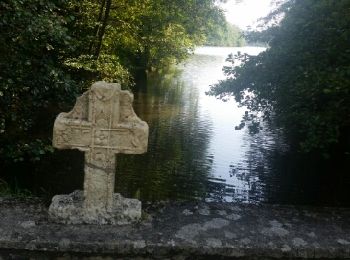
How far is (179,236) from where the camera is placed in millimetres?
3773

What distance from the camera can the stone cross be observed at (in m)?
3.91

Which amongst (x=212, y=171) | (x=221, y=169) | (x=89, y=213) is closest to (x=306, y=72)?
(x=89, y=213)

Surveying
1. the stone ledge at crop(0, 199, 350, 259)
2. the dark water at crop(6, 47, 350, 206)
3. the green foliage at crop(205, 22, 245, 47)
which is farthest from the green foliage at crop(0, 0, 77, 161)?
the green foliage at crop(205, 22, 245, 47)

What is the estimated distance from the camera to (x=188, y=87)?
105 feet

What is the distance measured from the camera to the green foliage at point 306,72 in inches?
261

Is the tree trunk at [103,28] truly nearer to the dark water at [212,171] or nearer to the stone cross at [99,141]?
the dark water at [212,171]

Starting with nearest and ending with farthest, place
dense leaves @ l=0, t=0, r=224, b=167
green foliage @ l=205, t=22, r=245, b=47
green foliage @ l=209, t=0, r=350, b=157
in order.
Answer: dense leaves @ l=0, t=0, r=224, b=167 < green foliage @ l=209, t=0, r=350, b=157 < green foliage @ l=205, t=22, r=245, b=47

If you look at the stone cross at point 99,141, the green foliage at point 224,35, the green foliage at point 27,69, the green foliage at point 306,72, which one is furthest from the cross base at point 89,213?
the green foliage at point 224,35

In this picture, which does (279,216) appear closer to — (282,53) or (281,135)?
(282,53)

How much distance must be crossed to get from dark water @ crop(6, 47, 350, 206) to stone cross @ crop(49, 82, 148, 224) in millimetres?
5436

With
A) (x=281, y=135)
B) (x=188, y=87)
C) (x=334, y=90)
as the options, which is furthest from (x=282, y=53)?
(x=188, y=87)

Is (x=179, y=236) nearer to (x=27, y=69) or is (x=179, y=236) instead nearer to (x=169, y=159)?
(x=27, y=69)

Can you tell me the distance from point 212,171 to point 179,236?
27.1ft

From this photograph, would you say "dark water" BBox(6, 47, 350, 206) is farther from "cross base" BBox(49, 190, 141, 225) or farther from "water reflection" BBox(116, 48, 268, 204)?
"cross base" BBox(49, 190, 141, 225)
